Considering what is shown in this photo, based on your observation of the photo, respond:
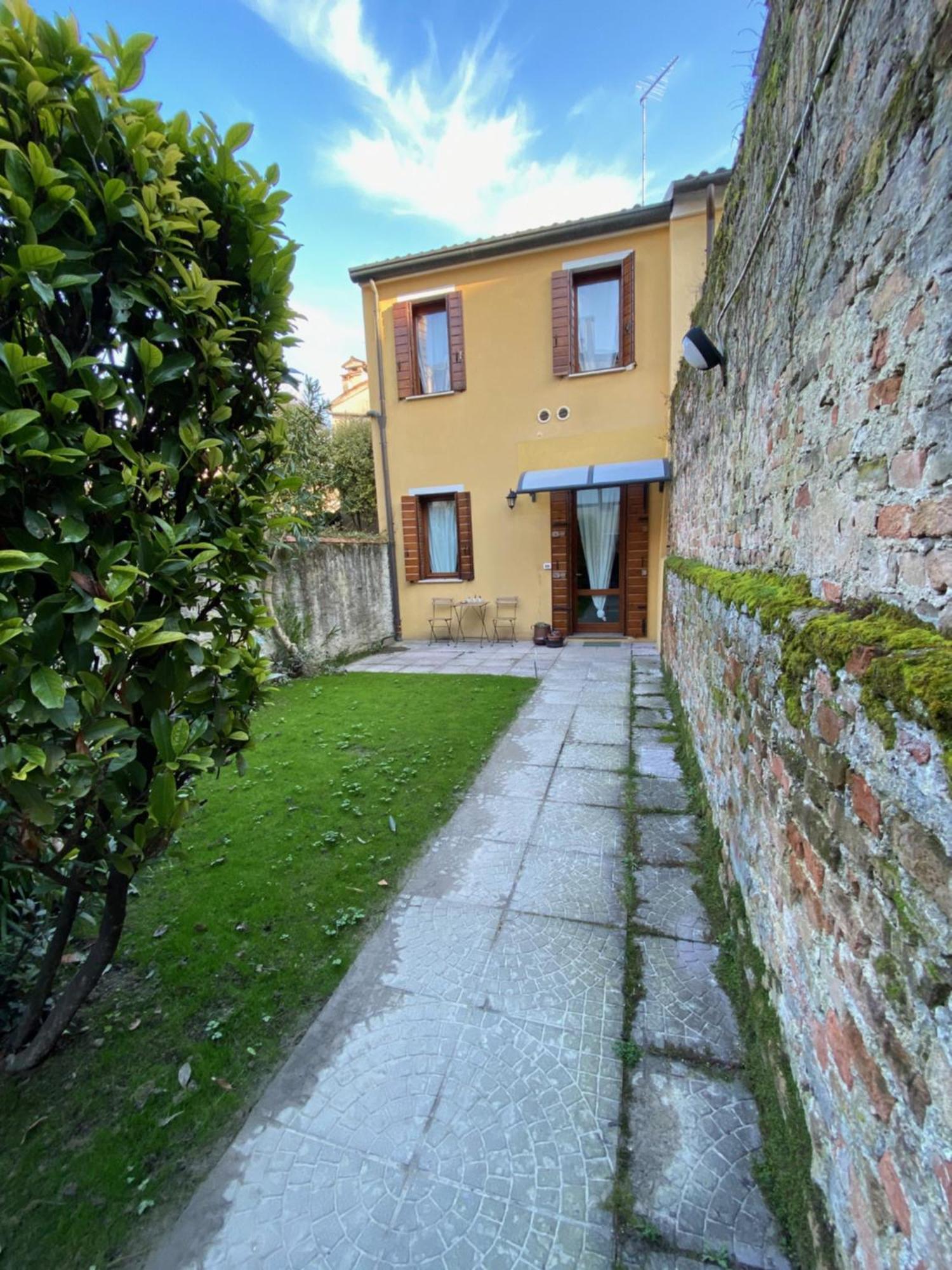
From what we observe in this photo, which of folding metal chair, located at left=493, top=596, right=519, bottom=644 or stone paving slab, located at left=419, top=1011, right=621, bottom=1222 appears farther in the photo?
folding metal chair, located at left=493, top=596, right=519, bottom=644

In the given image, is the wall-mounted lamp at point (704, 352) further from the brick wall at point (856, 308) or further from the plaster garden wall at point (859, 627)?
the plaster garden wall at point (859, 627)

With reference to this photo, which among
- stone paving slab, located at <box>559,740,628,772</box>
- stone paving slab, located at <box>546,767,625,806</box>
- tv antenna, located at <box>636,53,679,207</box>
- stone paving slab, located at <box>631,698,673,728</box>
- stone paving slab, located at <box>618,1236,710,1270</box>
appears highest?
tv antenna, located at <box>636,53,679,207</box>

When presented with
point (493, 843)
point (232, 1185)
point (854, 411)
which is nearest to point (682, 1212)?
point (232, 1185)

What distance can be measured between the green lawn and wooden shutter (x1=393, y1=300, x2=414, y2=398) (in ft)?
23.2

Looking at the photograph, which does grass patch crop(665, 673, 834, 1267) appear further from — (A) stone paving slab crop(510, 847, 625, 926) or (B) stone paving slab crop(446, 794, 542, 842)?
(B) stone paving slab crop(446, 794, 542, 842)

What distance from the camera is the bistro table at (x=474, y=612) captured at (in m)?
9.17

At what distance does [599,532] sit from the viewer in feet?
27.8

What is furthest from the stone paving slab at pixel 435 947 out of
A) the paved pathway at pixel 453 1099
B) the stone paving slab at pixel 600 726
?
the stone paving slab at pixel 600 726

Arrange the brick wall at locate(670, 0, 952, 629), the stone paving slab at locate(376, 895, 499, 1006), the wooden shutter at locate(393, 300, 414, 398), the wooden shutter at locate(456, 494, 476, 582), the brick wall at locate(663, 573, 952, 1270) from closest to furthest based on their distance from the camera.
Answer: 1. the brick wall at locate(663, 573, 952, 1270)
2. the brick wall at locate(670, 0, 952, 629)
3. the stone paving slab at locate(376, 895, 499, 1006)
4. the wooden shutter at locate(393, 300, 414, 398)
5. the wooden shutter at locate(456, 494, 476, 582)

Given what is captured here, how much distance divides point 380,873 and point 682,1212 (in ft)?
5.84

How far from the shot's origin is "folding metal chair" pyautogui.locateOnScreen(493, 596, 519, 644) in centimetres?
903

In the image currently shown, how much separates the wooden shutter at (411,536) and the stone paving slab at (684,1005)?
792 cm

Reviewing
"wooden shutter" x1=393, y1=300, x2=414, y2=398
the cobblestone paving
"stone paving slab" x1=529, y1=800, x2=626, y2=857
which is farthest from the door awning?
the cobblestone paving

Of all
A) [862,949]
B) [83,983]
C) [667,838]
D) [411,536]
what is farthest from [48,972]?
[411,536]
